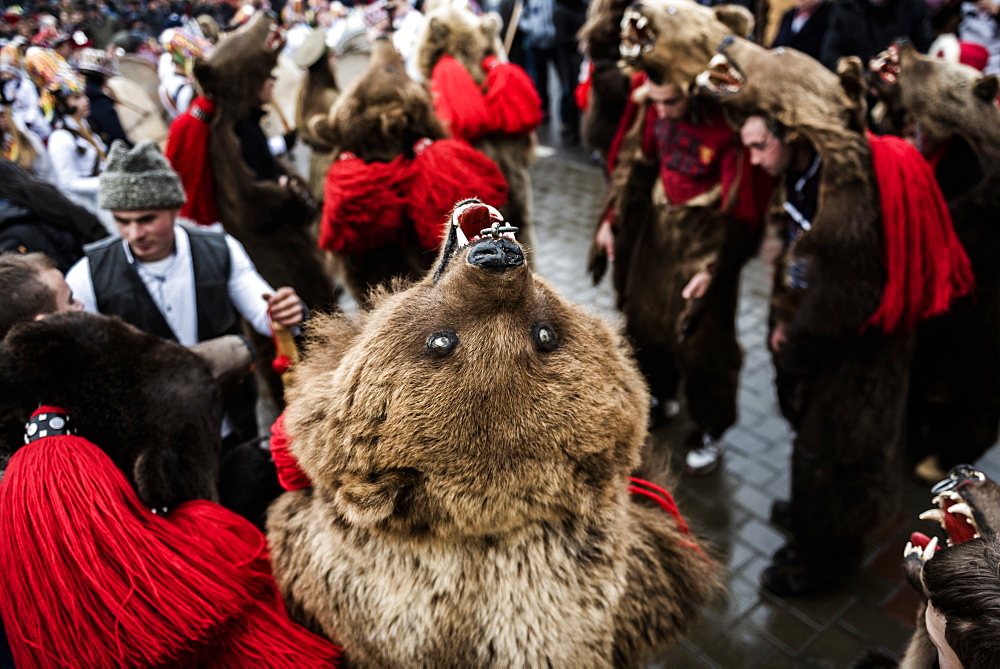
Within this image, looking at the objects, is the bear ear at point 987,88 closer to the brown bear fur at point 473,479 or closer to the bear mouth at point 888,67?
the bear mouth at point 888,67

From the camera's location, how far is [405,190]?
3887mm

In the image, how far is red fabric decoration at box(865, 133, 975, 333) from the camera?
104 inches

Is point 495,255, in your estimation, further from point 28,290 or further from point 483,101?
point 483,101

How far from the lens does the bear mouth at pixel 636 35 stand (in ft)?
11.7

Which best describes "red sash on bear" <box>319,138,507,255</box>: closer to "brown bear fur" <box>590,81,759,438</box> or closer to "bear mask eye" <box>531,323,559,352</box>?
"brown bear fur" <box>590,81,759,438</box>

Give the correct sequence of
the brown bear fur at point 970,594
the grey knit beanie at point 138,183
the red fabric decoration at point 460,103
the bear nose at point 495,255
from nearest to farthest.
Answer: the brown bear fur at point 970,594
the bear nose at point 495,255
the grey knit beanie at point 138,183
the red fabric decoration at point 460,103

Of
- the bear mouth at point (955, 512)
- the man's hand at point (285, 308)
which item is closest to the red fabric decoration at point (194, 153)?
the man's hand at point (285, 308)

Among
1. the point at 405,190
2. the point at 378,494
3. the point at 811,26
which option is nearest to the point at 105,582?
the point at 378,494

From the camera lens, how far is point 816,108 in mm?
2748

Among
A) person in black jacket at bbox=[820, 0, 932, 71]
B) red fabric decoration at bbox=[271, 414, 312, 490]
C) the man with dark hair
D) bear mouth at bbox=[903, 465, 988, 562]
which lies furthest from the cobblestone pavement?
person in black jacket at bbox=[820, 0, 932, 71]

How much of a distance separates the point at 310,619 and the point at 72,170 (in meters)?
5.00

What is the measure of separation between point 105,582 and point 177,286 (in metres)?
1.70

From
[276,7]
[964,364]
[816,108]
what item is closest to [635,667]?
[816,108]

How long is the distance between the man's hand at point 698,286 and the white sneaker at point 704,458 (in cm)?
114
